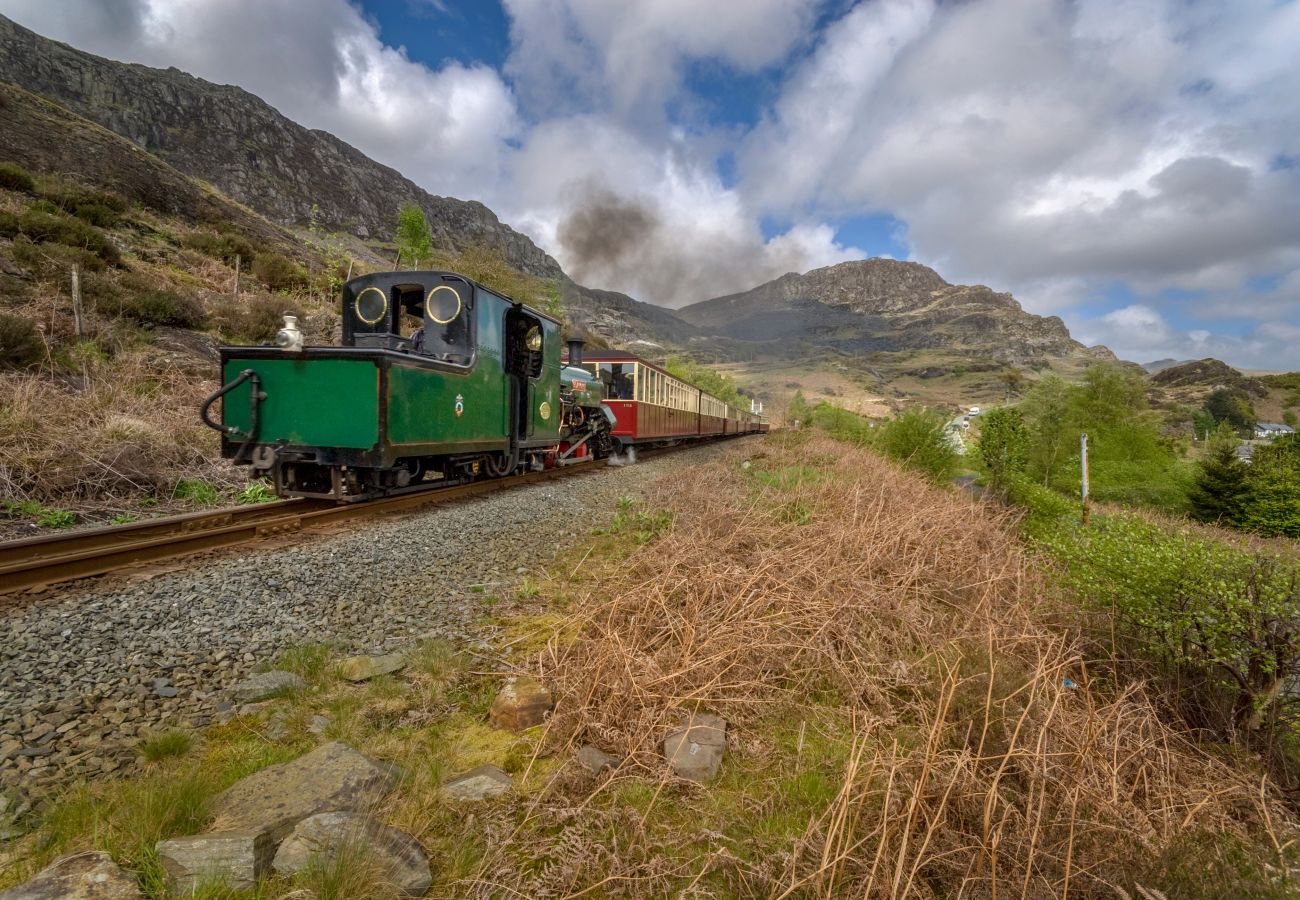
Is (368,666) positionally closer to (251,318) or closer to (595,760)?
(595,760)

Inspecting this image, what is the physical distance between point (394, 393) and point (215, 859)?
4916 mm

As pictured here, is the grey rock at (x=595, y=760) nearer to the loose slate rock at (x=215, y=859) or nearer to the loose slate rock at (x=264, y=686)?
the loose slate rock at (x=215, y=859)

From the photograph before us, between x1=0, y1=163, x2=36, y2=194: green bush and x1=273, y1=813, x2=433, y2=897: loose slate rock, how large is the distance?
87.4 feet

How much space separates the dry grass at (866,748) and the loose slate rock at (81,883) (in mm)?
827

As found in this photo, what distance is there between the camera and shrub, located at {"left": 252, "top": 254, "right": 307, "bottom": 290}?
21.5m

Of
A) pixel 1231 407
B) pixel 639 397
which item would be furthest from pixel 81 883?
pixel 1231 407

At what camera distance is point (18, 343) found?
942 cm

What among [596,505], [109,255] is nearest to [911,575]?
[596,505]

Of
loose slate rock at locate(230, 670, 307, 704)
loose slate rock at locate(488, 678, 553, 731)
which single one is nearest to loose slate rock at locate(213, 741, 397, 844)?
loose slate rock at locate(488, 678, 553, 731)

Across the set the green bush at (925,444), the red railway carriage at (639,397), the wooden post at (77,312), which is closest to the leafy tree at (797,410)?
the red railway carriage at (639,397)

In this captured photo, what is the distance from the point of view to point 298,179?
9938 centimetres

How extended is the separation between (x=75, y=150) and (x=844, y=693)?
3685 centimetres

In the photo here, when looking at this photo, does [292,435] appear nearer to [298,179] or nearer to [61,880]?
[61,880]

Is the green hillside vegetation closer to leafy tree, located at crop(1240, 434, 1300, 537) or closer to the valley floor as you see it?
the valley floor
